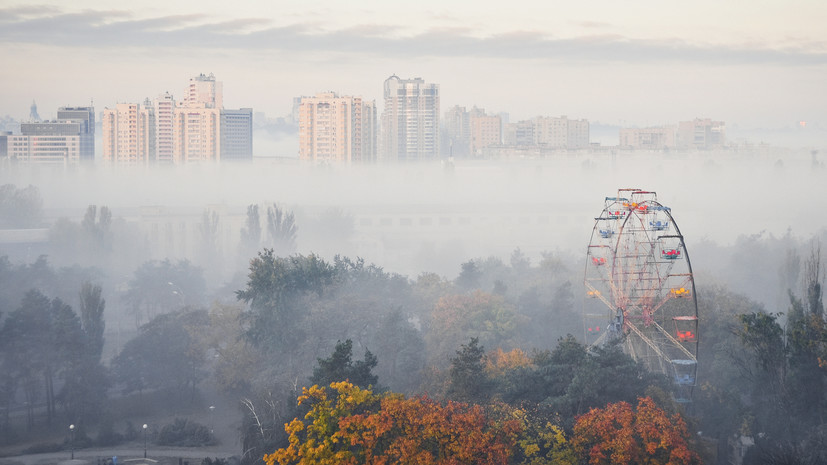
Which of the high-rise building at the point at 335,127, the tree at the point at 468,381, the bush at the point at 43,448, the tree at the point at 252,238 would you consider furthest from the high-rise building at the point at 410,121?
the tree at the point at 468,381

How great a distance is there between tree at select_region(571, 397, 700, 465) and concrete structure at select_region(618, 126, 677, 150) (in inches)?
6433

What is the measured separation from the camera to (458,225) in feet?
591

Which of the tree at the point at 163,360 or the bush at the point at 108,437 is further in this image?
the tree at the point at 163,360

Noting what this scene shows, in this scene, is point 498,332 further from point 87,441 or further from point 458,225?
point 458,225

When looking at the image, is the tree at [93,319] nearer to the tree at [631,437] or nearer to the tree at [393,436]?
the tree at [393,436]

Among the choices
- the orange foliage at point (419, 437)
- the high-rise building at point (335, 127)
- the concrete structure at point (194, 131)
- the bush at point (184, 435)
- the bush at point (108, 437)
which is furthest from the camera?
the concrete structure at point (194, 131)

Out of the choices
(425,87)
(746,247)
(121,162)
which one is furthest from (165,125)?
(746,247)

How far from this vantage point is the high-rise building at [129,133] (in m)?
163

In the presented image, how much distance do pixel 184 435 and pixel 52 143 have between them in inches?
5488

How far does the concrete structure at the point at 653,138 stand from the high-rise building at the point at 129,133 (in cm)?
9530

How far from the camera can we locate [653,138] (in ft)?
641

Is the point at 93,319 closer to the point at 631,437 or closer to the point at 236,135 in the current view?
the point at 631,437

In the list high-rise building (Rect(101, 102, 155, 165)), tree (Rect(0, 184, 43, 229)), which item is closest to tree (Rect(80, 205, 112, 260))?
tree (Rect(0, 184, 43, 229))

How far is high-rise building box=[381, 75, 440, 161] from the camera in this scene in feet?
585
